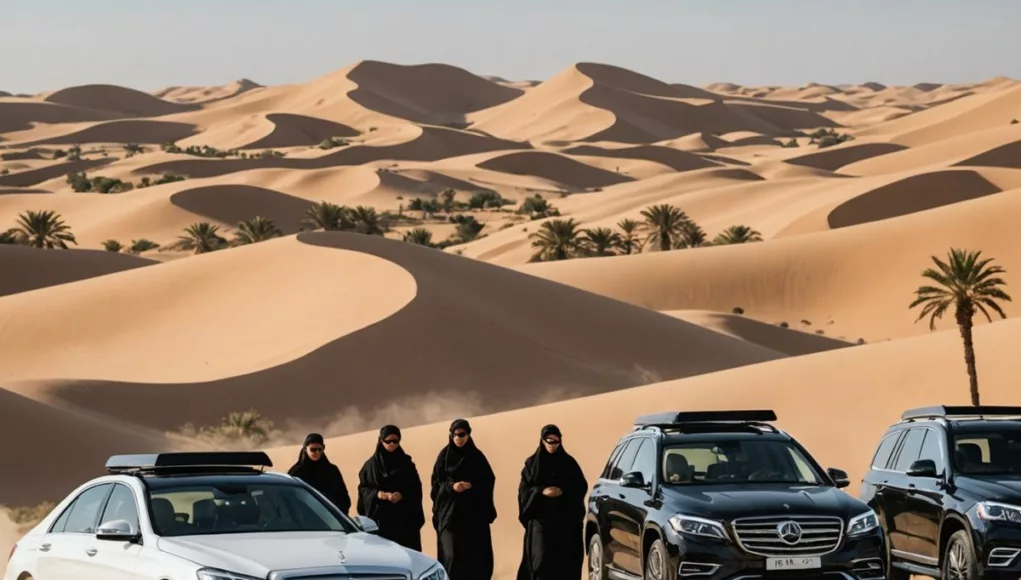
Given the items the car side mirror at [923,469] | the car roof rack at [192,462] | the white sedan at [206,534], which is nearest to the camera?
the white sedan at [206,534]

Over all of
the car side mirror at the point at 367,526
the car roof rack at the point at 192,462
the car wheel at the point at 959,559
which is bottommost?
the car wheel at the point at 959,559

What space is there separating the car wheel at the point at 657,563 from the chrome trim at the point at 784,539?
1.99 feet

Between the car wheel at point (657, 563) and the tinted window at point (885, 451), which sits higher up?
the tinted window at point (885, 451)

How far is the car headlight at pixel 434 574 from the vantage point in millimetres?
9562

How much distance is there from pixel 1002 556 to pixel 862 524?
4.14 ft

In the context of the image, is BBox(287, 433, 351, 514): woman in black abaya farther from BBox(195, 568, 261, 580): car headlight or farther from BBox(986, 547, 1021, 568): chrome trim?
BBox(986, 547, 1021, 568): chrome trim

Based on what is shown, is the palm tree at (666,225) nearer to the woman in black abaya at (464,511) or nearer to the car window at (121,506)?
the woman in black abaya at (464,511)

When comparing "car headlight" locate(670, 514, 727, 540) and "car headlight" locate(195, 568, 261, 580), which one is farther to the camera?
"car headlight" locate(670, 514, 727, 540)

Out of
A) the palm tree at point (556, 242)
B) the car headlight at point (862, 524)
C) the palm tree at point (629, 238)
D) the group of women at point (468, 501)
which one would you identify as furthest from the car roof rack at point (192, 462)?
the palm tree at point (629, 238)

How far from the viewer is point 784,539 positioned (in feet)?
38.9

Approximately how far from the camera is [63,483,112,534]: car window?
11055 mm

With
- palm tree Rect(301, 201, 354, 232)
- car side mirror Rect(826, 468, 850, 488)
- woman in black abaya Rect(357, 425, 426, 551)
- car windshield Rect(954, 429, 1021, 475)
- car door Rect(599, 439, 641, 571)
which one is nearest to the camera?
car side mirror Rect(826, 468, 850, 488)

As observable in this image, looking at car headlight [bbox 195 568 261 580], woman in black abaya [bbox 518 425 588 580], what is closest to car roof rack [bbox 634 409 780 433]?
woman in black abaya [bbox 518 425 588 580]

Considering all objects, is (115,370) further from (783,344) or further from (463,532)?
(463,532)
